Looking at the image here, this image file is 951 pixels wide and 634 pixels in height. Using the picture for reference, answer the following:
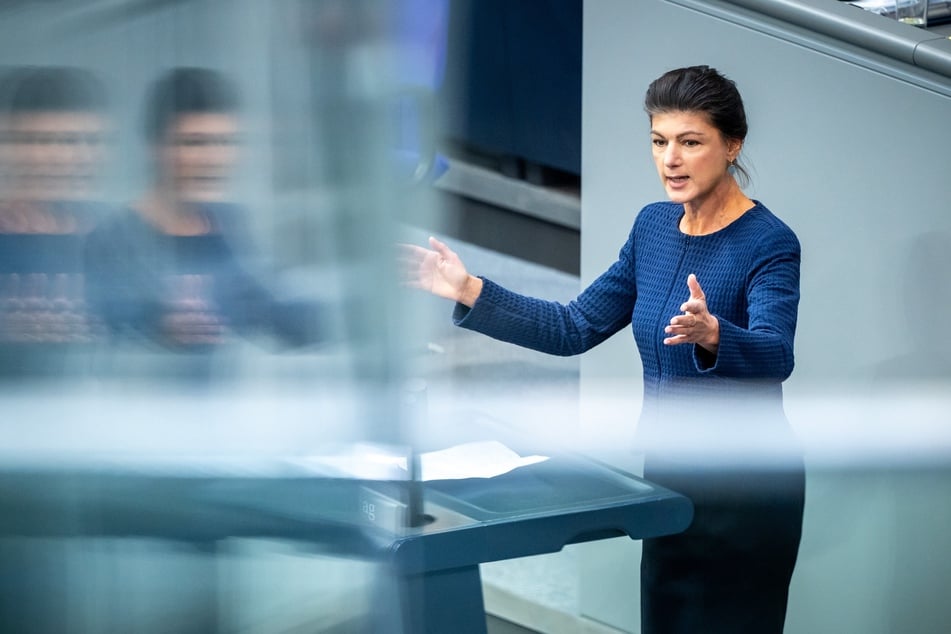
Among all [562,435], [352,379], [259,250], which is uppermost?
[259,250]

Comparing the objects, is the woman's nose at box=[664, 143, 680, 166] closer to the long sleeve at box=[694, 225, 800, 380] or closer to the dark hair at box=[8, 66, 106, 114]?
the long sleeve at box=[694, 225, 800, 380]

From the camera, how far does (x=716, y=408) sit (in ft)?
4.30

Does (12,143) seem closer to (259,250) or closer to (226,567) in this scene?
(259,250)

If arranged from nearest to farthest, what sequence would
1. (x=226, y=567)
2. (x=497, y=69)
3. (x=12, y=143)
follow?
(x=12, y=143)
(x=226, y=567)
(x=497, y=69)

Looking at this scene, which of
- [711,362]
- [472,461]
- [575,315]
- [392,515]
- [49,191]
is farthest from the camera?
[575,315]

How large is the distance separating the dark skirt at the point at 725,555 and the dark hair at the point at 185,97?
67 centimetres

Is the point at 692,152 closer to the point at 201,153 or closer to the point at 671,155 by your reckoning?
the point at 671,155

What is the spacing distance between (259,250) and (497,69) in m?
0.43

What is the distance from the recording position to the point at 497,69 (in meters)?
1.24

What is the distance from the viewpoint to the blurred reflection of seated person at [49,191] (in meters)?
0.87

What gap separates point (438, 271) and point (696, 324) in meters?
0.31

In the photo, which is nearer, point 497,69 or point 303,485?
point 303,485

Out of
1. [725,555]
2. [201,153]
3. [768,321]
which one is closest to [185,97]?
[201,153]

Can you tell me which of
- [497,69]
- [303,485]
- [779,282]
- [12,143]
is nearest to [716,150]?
[779,282]
